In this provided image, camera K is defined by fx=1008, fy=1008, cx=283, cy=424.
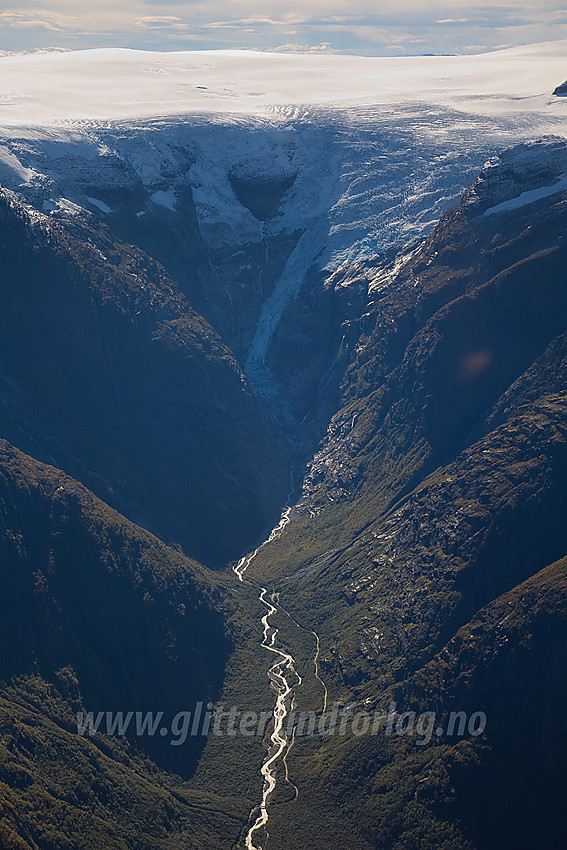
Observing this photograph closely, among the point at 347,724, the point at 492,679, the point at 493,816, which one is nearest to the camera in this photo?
the point at 493,816

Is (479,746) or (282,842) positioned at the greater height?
(479,746)

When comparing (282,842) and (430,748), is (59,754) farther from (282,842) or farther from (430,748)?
(430,748)

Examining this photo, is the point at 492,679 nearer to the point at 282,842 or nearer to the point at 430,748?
the point at 430,748

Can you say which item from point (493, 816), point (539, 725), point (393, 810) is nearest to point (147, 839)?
point (393, 810)

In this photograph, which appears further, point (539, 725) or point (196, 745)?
point (196, 745)

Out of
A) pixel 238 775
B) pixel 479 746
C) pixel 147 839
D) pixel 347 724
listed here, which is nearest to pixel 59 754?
pixel 147 839

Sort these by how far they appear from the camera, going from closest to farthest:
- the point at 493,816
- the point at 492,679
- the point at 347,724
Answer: the point at 493,816 < the point at 492,679 < the point at 347,724

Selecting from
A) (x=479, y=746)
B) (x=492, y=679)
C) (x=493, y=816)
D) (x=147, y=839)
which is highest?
(x=492, y=679)

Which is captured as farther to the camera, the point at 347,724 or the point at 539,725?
the point at 347,724

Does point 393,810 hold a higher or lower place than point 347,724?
lower
